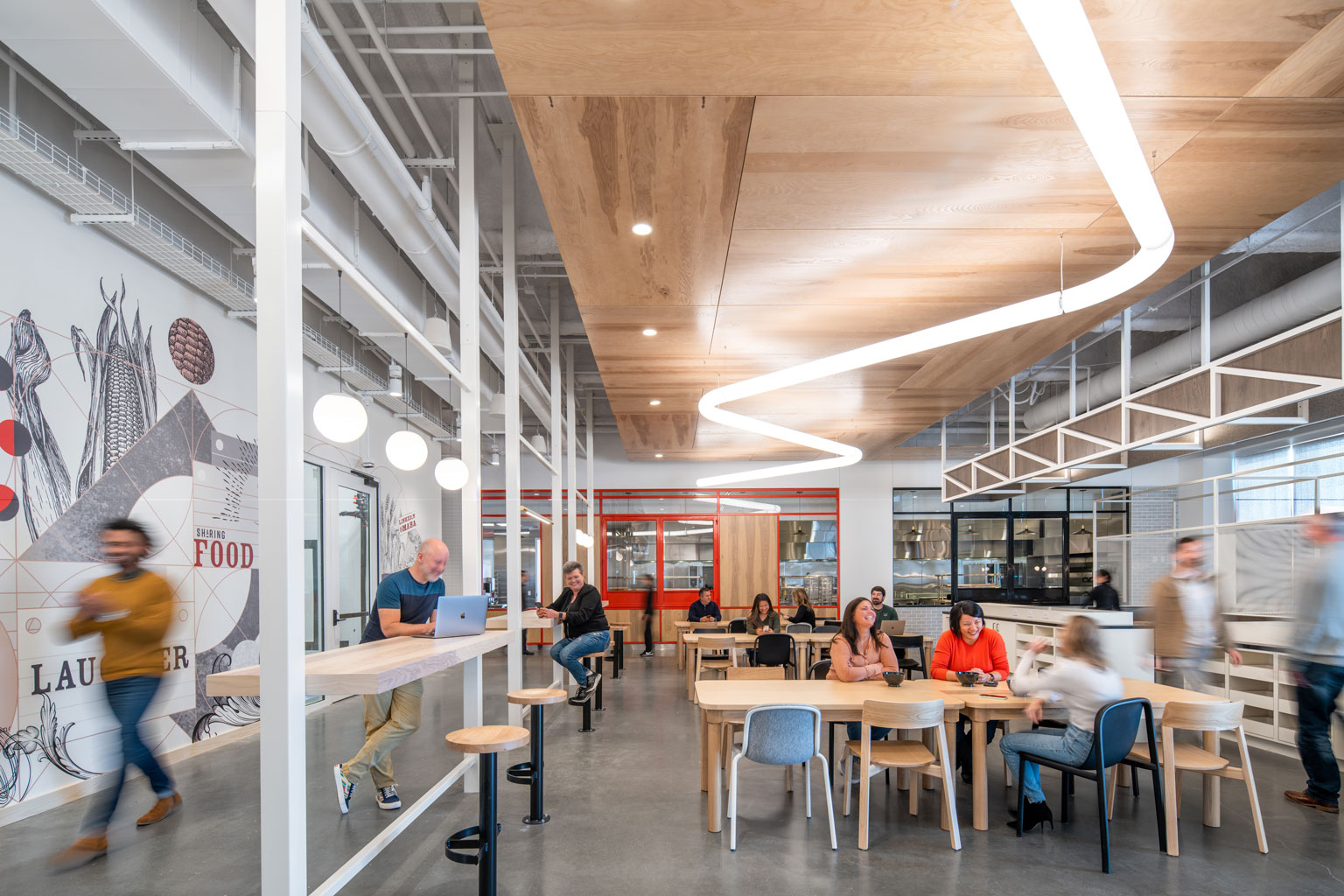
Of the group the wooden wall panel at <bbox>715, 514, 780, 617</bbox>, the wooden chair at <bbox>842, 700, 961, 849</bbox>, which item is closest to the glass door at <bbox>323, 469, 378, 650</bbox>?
the wooden chair at <bbox>842, 700, 961, 849</bbox>

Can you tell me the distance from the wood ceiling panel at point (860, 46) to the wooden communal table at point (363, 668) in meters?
2.32

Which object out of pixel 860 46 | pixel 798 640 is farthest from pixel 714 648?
pixel 860 46

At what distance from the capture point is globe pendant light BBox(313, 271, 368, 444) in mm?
3453

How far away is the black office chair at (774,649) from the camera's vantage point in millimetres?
8875

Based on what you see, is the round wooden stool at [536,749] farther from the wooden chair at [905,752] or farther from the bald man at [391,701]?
the wooden chair at [905,752]

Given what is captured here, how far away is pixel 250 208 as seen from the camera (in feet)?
10.3

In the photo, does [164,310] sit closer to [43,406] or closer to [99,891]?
[43,406]

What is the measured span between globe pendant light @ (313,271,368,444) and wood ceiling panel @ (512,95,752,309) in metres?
1.13

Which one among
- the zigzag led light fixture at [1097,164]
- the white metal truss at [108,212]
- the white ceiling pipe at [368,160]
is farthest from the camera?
the white ceiling pipe at [368,160]

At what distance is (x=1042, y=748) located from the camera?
4.82m

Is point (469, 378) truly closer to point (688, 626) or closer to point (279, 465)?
point (279, 465)

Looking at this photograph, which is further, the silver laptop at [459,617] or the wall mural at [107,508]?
the silver laptop at [459,617]

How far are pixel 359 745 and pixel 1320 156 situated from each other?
5.68m

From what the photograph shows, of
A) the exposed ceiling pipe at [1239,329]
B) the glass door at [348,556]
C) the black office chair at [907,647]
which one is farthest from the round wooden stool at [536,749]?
the exposed ceiling pipe at [1239,329]
